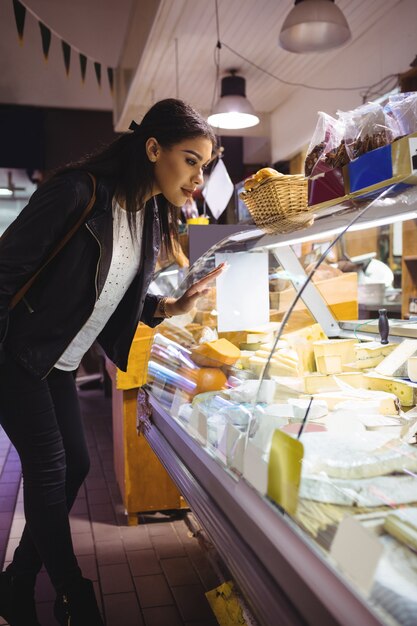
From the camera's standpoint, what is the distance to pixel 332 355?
2357mm

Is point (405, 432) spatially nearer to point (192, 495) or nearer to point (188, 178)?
point (192, 495)

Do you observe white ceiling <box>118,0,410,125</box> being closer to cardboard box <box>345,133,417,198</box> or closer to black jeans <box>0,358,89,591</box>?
cardboard box <box>345,133,417,198</box>

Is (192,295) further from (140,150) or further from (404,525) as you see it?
(404,525)

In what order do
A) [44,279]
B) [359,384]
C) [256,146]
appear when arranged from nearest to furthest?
[44,279]
[359,384]
[256,146]

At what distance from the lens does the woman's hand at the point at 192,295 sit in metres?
2.16

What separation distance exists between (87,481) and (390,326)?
2.42 meters

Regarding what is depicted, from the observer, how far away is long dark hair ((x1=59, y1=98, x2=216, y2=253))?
184 centimetres

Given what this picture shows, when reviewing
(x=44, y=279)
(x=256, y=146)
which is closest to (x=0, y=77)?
(x=256, y=146)

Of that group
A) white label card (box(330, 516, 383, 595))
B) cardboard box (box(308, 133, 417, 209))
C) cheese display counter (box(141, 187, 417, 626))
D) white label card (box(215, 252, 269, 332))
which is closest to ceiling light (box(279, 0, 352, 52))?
cheese display counter (box(141, 187, 417, 626))

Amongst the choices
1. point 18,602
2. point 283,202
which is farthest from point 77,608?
point 283,202

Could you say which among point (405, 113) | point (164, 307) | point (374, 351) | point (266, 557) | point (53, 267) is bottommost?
point (266, 557)

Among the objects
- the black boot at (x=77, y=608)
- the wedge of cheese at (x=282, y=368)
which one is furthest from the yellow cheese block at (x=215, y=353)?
the black boot at (x=77, y=608)

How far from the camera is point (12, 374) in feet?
5.85

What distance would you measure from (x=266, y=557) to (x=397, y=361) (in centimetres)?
121
